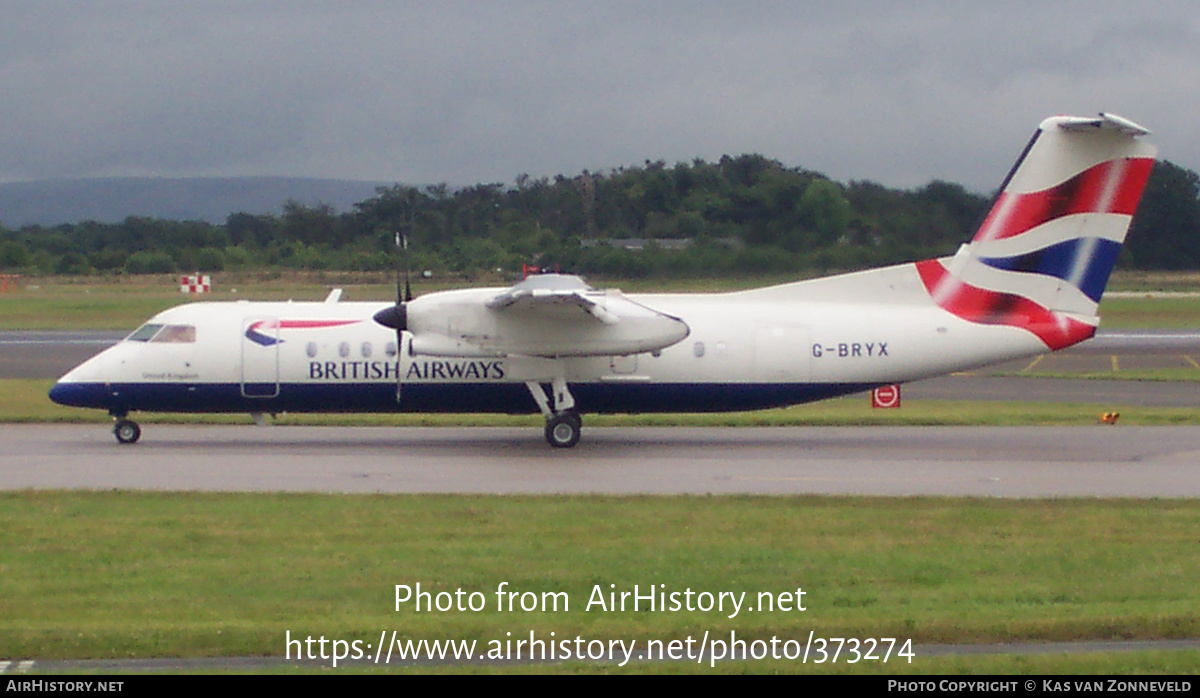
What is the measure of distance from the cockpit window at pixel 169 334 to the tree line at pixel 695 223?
6163mm

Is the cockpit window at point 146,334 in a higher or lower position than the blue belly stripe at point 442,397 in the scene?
higher

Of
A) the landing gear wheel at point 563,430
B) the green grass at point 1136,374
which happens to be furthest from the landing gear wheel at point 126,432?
the green grass at point 1136,374

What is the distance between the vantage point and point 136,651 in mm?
9328

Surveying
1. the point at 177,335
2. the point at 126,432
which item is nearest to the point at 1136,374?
the point at 177,335

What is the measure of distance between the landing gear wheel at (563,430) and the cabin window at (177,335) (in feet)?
21.5

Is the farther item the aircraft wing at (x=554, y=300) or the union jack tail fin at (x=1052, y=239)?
the union jack tail fin at (x=1052, y=239)

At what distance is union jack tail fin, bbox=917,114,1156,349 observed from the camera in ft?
71.4

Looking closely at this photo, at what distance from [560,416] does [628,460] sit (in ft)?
5.95

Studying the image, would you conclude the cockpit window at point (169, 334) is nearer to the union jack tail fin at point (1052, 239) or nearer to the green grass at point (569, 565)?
the green grass at point (569, 565)

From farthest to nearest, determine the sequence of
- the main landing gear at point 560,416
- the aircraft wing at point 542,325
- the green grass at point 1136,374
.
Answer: the green grass at point 1136,374 → the main landing gear at point 560,416 → the aircraft wing at point 542,325

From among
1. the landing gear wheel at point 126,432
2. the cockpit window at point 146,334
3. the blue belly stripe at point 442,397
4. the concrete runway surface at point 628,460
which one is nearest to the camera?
the concrete runway surface at point 628,460

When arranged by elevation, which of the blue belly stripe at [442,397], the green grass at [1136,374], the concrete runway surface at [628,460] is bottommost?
the green grass at [1136,374]

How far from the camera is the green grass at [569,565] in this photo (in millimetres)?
10133

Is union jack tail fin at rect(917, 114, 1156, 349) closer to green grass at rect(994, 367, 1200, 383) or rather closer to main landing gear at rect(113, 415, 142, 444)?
green grass at rect(994, 367, 1200, 383)
